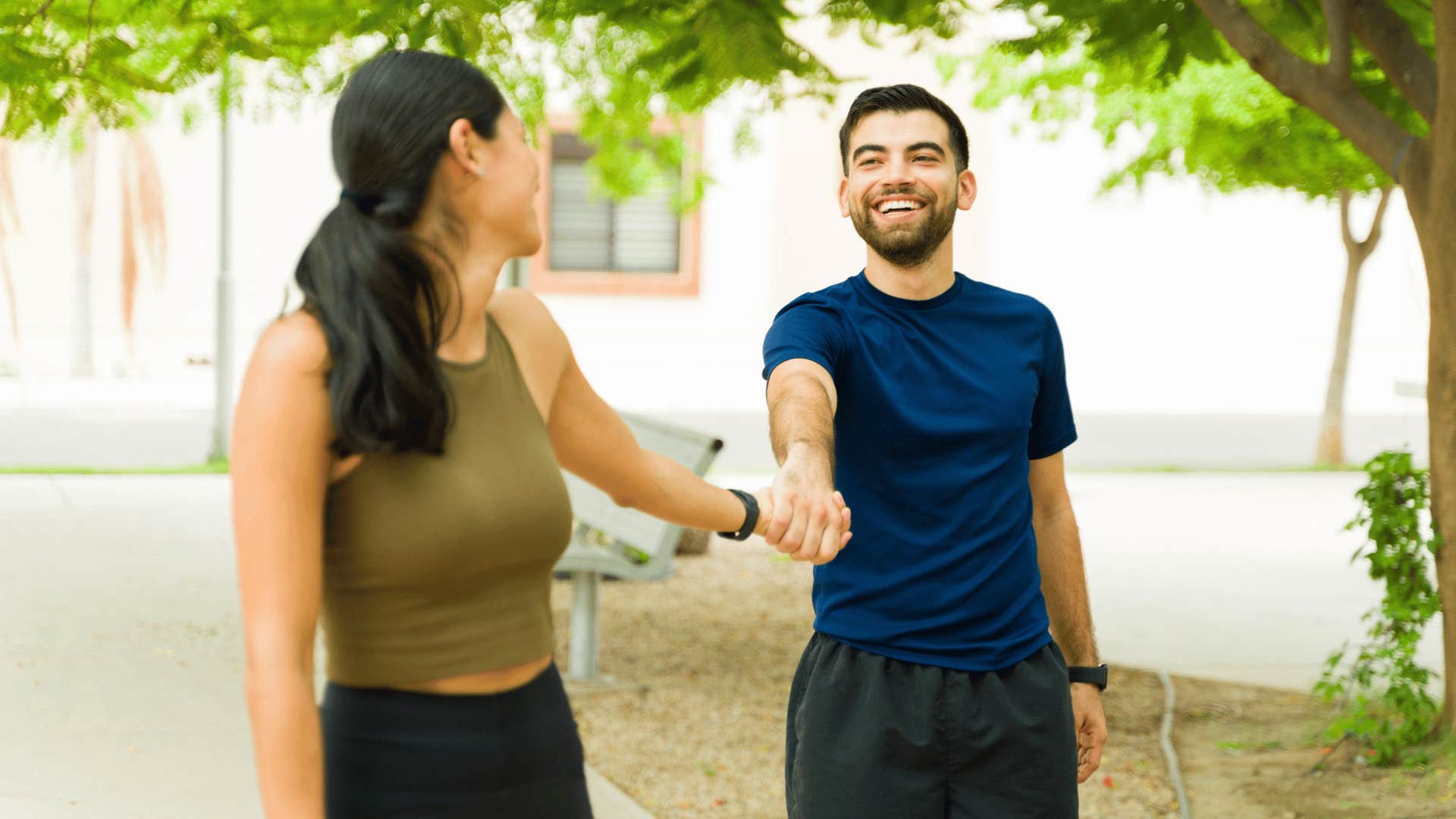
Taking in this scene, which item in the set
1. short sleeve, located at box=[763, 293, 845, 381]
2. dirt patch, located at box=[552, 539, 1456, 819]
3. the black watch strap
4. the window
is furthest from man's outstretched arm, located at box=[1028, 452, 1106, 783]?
the window

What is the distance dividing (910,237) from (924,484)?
0.42m

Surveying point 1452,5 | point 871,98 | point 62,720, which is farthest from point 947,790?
point 62,720

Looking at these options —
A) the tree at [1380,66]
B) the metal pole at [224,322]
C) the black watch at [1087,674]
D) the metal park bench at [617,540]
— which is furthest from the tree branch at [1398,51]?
the metal pole at [224,322]

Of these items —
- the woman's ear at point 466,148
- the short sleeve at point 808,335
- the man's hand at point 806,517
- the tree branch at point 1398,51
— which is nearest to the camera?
the woman's ear at point 466,148

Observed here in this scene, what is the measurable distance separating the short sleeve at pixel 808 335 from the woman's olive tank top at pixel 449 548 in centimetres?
78

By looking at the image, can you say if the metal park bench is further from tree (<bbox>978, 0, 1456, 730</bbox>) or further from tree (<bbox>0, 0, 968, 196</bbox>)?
tree (<bbox>978, 0, 1456, 730</bbox>)

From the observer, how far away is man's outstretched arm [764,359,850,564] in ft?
7.22

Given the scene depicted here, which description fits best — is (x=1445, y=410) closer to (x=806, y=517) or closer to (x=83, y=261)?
(x=806, y=517)

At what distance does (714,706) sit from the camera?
253 inches

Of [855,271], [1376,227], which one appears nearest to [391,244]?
[1376,227]

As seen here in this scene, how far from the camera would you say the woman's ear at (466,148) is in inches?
69.1

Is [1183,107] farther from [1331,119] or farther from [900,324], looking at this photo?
[900,324]

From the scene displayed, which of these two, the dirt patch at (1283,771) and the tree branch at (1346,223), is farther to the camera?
the tree branch at (1346,223)

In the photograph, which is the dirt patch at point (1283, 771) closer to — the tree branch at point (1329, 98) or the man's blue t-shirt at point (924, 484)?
the tree branch at point (1329, 98)
